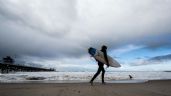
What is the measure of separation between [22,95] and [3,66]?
167539 mm

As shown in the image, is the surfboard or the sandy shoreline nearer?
the sandy shoreline

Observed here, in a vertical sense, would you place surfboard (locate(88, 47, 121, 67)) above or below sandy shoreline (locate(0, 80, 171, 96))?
above

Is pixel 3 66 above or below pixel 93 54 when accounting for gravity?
above

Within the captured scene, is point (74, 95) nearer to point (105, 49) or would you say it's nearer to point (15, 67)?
point (105, 49)

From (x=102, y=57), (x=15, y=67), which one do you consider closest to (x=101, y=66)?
Answer: (x=102, y=57)

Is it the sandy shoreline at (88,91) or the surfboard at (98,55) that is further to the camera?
the surfboard at (98,55)

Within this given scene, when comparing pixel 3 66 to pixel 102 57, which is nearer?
pixel 102 57

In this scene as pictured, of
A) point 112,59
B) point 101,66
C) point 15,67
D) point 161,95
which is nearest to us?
point 161,95

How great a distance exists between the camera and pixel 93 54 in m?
14.9

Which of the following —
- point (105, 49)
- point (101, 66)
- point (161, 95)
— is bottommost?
point (161, 95)

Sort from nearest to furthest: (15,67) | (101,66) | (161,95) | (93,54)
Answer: (161,95) < (101,66) < (93,54) < (15,67)

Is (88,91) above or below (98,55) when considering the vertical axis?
below

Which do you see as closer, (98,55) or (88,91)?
(88,91)

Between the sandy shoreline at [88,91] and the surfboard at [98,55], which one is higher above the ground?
the surfboard at [98,55]
